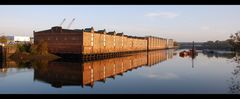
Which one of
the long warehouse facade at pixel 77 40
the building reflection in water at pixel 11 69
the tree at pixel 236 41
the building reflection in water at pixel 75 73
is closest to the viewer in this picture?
the tree at pixel 236 41

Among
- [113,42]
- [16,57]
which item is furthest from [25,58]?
[113,42]

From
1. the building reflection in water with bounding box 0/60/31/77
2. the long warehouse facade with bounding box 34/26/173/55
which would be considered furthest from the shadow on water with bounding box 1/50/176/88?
the long warehouse facade with bounding box 34/26/173/55

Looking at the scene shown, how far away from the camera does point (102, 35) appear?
62000 millimetres

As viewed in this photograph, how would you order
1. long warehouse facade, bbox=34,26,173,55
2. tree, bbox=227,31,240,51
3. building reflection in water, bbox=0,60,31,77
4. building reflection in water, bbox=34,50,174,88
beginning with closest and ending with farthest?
tree, bbox=227,31,240,51, building reflection in water, bbox=34,50,174,88, building reflection in water, bbox=0,60,31,77, long warehouse facade, bbox=34,26,173,55

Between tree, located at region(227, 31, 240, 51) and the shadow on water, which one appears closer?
tree, located at region(227, 31, 240, 51)

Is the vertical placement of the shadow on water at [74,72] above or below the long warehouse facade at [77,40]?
below

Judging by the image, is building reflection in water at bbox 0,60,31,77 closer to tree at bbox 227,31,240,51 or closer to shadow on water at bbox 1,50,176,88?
shadow on water at bbox 1,50,176,88

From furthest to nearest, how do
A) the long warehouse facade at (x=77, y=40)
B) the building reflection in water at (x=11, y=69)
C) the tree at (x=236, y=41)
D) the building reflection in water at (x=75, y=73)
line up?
the long warehouse facade at (x=77, y=40), the building reflection in water at (x=11, y=69), the building reflection in water at (x=75, y=73), the tree at (x=236, y=41)

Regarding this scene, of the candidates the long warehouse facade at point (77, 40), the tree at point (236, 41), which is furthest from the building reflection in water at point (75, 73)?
the tree at point (236, 41)

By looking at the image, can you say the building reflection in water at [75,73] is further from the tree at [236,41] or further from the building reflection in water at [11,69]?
the tree at [236,41]
